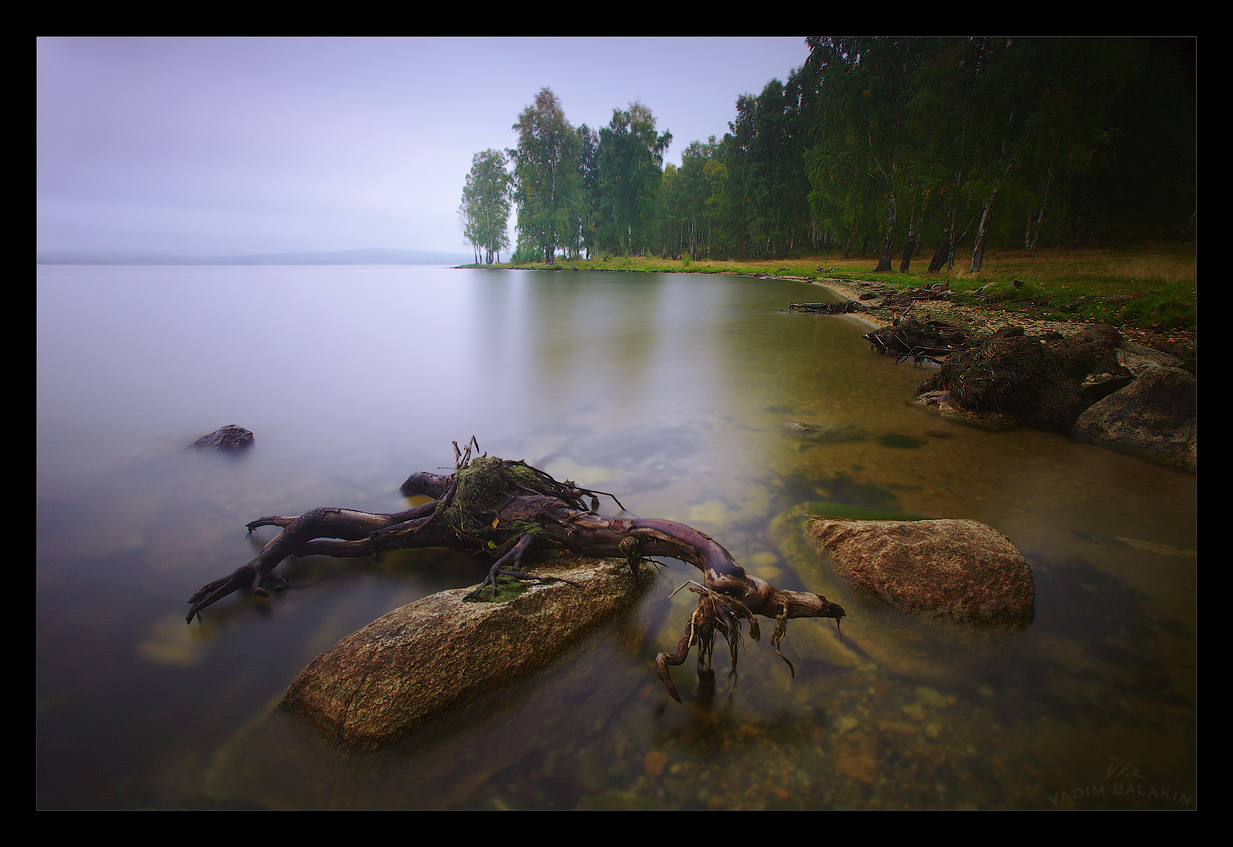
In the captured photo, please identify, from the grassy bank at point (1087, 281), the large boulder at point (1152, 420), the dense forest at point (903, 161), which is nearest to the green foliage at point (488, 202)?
the dense forest at point (903, 161)

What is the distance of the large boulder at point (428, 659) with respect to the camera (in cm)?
252

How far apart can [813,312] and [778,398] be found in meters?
11.7

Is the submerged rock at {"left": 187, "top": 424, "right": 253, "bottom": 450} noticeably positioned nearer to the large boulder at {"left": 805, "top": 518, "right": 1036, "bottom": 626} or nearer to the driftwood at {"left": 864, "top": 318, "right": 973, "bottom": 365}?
the large boulder at {"left": 805, "top": 518, "right": 1036, "bottom": 626}

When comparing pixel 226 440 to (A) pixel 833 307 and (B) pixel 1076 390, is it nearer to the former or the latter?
(B) pixel 1076 390

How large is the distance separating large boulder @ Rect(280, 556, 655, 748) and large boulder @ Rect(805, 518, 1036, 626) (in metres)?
2.01

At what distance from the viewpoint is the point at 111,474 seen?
590 cm

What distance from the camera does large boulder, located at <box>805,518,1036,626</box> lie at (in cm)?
322

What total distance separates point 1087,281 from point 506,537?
1637 centimetres

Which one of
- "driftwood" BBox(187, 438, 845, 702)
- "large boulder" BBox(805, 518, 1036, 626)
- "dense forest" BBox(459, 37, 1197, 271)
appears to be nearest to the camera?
"driftwood" BBox(187, 438, 845, 702)

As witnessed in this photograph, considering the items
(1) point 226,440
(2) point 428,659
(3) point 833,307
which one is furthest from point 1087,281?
(1) point 226,440

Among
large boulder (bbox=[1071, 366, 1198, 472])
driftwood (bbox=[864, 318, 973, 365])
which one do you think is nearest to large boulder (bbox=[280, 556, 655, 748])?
large boulder (bbox=[1071, 366, 1198, 472])

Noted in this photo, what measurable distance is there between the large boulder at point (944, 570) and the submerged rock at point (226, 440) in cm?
735
